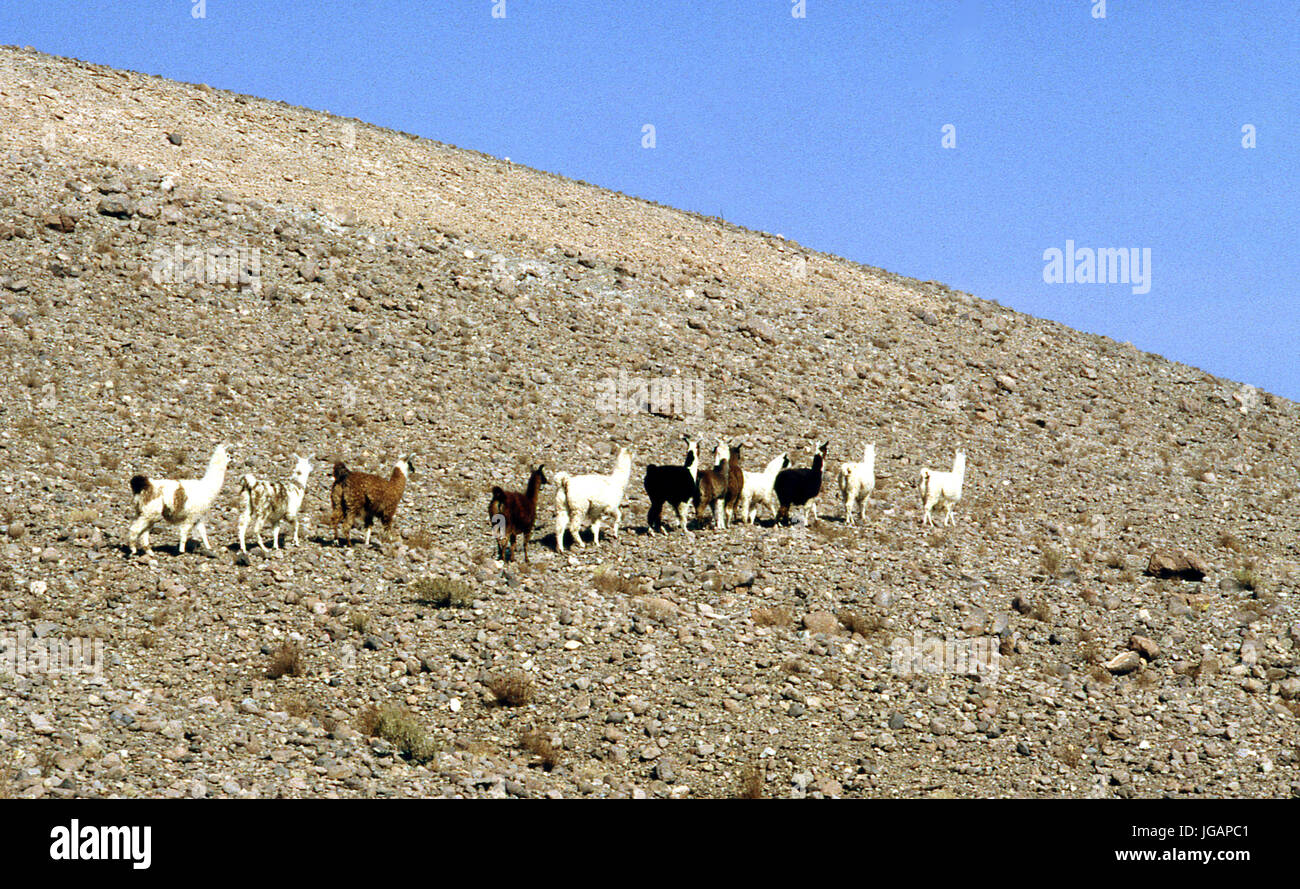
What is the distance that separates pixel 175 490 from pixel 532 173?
32773 millimetres

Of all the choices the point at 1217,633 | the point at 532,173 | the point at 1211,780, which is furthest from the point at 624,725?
the point at 532,173

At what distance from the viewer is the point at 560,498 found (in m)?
20.5

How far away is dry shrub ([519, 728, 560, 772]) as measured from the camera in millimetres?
14539

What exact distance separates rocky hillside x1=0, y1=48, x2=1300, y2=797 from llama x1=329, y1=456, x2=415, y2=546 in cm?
68

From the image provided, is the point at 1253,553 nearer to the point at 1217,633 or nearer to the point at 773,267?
the point at 1217,633

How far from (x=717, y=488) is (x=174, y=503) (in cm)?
998

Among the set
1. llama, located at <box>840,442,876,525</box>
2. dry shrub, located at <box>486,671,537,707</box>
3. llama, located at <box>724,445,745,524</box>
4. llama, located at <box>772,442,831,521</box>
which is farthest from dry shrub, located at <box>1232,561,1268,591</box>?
dry shrub, located at <box>486,671,537,707</box>

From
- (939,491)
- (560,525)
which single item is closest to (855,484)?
(939,491)

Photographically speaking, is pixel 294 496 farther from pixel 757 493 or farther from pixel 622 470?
pixel 757 493

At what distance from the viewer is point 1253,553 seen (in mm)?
27000

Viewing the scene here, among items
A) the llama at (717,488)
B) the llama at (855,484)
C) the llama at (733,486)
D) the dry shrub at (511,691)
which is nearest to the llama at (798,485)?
the llama at (733,486)

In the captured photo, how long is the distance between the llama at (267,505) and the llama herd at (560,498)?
0.02m

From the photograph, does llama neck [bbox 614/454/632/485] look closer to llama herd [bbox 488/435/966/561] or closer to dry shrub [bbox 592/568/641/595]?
llama herd [bbox 488/435/966/561]

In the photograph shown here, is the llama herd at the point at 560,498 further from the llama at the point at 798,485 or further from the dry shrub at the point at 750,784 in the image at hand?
the dry shrub at the point at 750,784
